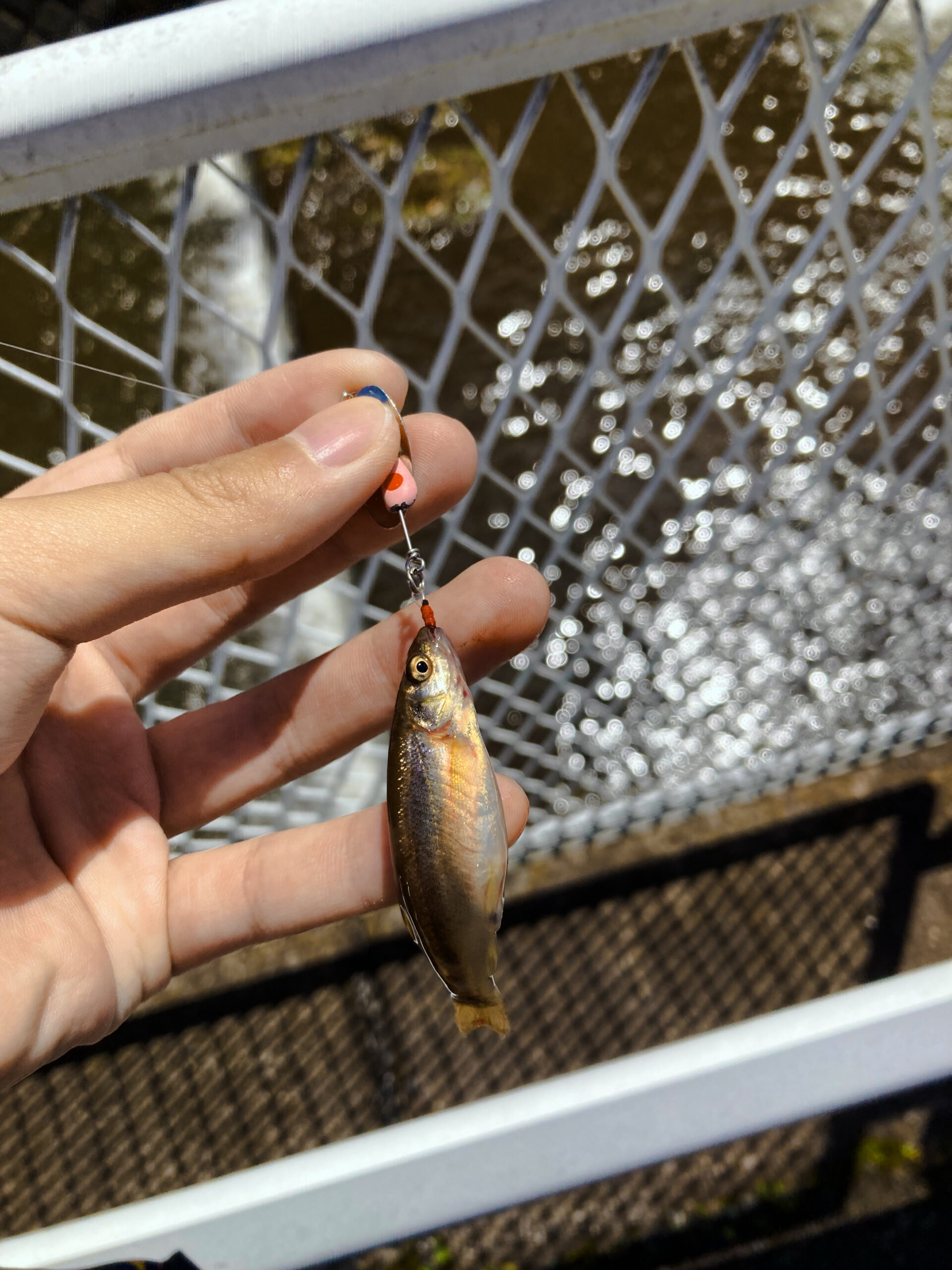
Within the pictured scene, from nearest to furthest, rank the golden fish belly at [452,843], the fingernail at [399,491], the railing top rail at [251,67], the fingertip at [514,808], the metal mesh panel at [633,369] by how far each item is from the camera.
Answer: the railing top rail at [251,67] → the golden fish belly at [452,843] → the fingernail at [399,491] → the fingertip at [514,808] → the metal mesh panel at [633,369]

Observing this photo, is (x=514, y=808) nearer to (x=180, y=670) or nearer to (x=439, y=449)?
(x=439, y=449)

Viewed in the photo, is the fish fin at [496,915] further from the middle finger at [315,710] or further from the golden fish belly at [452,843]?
the middle finger at [315,710]

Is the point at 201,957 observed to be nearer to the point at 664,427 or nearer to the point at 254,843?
the point at 254,843

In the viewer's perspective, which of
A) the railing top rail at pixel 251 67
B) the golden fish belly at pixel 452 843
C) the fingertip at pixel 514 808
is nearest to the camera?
the railing top rail at pixel 251 67

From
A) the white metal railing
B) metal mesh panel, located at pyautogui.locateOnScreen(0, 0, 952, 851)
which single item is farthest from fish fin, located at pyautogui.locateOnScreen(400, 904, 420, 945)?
metal mesh panel, located at pyautogui.locateOnScreen(0, 0, 952, 851)

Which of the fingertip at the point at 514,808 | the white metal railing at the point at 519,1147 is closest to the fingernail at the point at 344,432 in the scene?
the fingertip at the point at 514,808

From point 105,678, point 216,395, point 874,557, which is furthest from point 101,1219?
point 874,557
